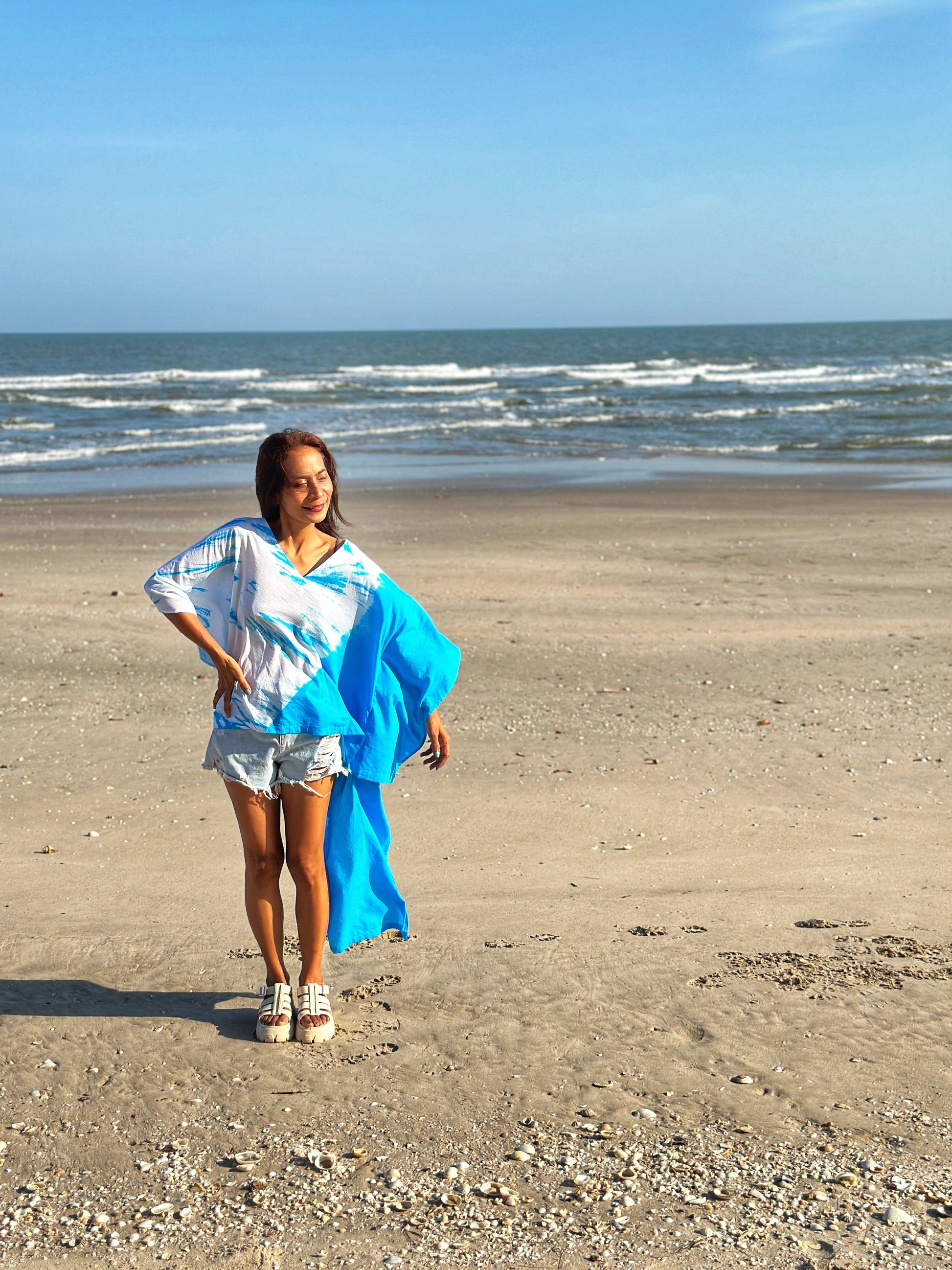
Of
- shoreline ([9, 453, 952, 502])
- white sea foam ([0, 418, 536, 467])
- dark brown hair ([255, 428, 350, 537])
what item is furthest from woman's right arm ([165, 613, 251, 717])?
white sea foam ([0, 418, 536, 467])

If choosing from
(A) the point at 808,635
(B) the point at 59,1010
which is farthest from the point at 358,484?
(B) the point at 59,1010

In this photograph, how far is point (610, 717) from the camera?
23.2ft

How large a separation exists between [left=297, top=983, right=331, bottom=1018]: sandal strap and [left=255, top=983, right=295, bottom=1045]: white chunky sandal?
4 centimetres

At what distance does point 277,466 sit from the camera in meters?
3.36

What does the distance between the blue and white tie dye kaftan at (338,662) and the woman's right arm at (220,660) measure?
0.02 meters

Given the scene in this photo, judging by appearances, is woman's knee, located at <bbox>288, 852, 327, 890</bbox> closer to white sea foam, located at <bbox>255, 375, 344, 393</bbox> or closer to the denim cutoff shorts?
the denim cutoff shorts

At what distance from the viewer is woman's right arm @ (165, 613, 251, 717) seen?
329 cm

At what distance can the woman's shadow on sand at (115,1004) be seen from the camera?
371cm

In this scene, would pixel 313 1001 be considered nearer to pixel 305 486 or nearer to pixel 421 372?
pixel 305 486

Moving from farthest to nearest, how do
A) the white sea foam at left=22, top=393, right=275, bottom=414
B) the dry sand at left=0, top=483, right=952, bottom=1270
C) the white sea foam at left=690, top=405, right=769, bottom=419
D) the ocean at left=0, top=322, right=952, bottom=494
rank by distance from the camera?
the white sea foam at left=22, top=393, right=275, bottom=414 → the white sea foam at left=690, top=405, right=769, bottom=419 → the ocean at left=0, top=322, right=952, bottom=494 → the dry sand at left=0, top=483, right=952, bottom=1270

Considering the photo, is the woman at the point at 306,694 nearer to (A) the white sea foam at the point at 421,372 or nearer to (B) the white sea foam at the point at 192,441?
(B) the white sea foam at the point at 192,441

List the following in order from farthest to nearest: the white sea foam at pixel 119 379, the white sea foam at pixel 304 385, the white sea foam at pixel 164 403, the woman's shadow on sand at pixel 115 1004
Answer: the white sea foam at pixel 119 379
the white sea foam at pixel 304 385
the white sea foam at pixel 164 403
the woman's shadow on sand at pixel 115 1004

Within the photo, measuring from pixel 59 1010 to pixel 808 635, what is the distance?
654 centimetres

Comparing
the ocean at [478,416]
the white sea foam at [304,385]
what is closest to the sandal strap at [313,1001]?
the ocean at [478,416]
